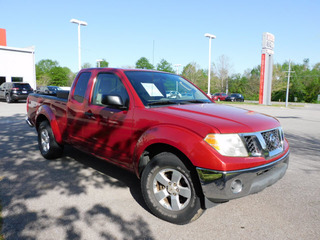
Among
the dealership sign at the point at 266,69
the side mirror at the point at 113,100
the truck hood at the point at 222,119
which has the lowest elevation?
the truck hood at the point at 222,119

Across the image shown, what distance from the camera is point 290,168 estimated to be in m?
5.12

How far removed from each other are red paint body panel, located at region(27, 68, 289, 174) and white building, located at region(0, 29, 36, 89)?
112 feet

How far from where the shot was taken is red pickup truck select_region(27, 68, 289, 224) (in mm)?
2697

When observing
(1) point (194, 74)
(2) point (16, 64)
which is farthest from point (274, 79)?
(2) point (16, 64)

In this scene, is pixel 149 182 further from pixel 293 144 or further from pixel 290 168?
pixel 293 144

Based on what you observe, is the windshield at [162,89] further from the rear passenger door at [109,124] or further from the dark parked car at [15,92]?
the dark parked car at [15,92]

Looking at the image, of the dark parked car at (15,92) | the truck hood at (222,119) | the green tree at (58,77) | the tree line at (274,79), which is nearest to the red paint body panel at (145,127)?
the truck hood at (222,119)

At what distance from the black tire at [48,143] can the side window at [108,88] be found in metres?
1.56

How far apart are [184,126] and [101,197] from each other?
1.65 m

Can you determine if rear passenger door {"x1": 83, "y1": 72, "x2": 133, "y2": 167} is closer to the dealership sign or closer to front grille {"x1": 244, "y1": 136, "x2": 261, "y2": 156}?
front grille {"x1": 244, "y1": 136, "x2": 261, "y2": 156}

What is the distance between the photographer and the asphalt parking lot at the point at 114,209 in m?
2.84

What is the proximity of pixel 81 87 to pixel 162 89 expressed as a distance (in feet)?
4.85

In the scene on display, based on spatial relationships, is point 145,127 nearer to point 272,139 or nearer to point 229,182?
point 229,182

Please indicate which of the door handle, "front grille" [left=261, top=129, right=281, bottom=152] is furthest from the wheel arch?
the door handle
